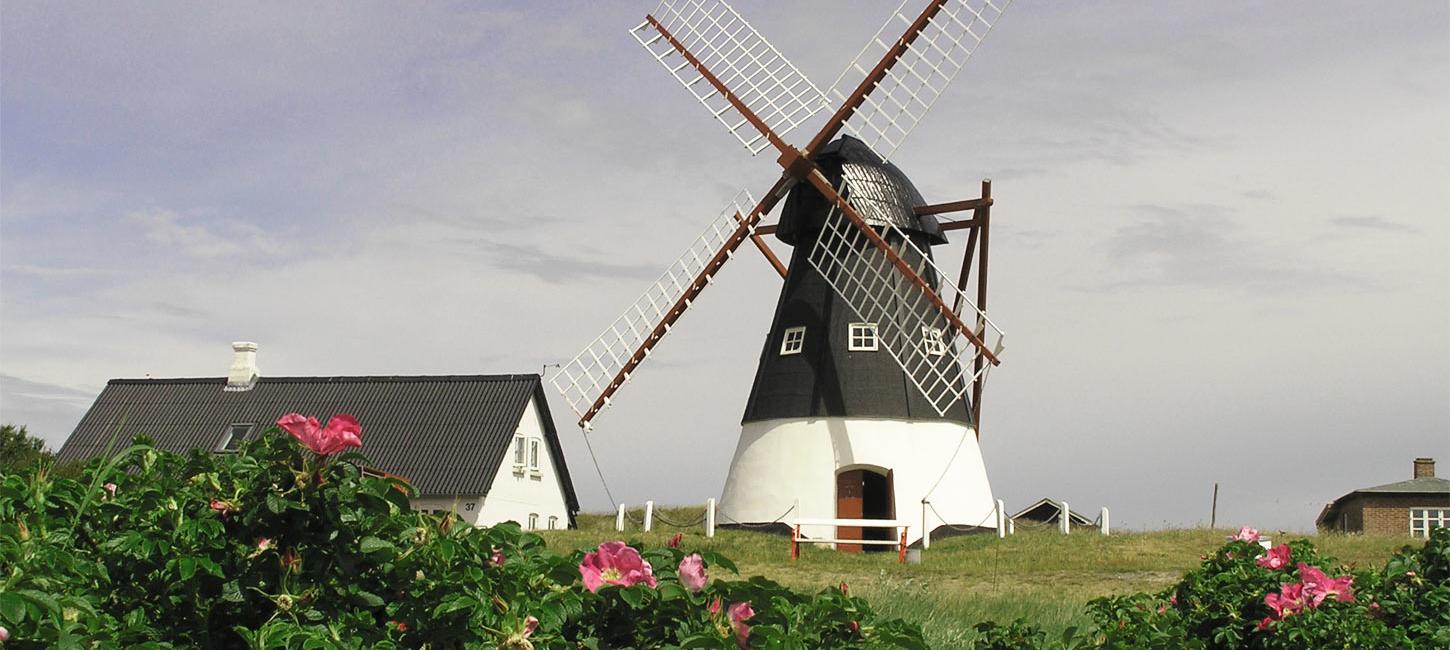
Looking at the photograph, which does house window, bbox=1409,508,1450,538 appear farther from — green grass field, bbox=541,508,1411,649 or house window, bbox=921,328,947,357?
house window, bbox=921,328,947,357

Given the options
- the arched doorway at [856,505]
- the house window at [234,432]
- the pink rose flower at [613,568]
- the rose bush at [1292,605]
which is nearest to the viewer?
the pink rose flower at [613,568]

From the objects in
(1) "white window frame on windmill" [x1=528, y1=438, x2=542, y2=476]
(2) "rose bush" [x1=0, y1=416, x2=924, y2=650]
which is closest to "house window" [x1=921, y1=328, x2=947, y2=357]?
(1) "white window frame on windmill" [x1=528, y1=438, x2=542, y2=476]

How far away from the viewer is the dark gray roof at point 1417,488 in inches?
1708

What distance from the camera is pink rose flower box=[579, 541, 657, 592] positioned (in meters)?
4.21

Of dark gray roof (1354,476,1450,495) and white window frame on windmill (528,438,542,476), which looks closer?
white window frame on windmill (528,438,542,476)

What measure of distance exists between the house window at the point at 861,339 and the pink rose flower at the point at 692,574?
2135 centimetres

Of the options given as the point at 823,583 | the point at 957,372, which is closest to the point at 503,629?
the point at 823,583

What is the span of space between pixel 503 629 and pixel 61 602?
3.73 feet

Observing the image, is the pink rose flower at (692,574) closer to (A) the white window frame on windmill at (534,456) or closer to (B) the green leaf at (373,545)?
Result: (B) the green leaf at (373,545)

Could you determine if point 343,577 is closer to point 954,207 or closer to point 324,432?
point 324,432

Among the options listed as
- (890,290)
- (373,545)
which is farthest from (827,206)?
(373,545)

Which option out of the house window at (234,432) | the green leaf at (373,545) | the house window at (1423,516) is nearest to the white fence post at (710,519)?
the house window at (234,432)

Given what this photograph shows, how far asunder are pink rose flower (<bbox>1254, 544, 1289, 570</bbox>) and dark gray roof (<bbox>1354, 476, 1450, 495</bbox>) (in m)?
40.0

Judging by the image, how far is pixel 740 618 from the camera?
4332 mm
